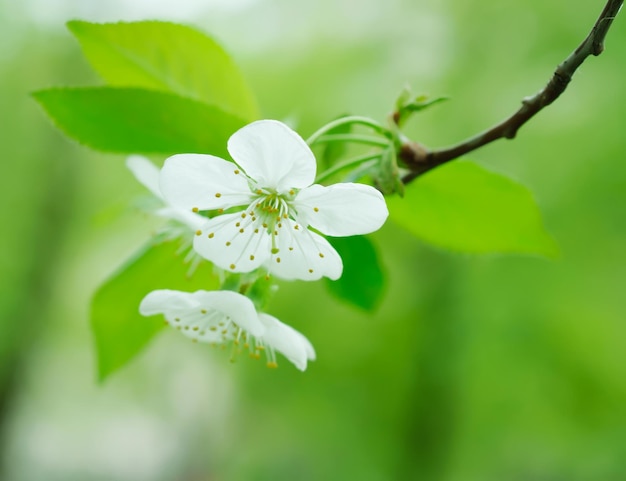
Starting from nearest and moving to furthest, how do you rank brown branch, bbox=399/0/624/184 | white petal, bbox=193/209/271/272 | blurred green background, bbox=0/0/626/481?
1. brown branch, bbox=399/0/624/184
2. white petal, bbox=193/209/271/272
3. blurred green background, bbox=0/0/626/481

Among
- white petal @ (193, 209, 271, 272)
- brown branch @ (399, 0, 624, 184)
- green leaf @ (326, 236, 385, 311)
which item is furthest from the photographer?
green leaf @ (326, 236, 385, 311)

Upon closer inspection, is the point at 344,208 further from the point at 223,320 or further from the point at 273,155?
the point at 223,320

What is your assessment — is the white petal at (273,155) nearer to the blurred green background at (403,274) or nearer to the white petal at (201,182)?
the white petal at (201,182)

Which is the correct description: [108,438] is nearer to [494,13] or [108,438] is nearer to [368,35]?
[368,35]

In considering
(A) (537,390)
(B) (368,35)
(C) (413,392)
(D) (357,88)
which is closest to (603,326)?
(A) (537,390)

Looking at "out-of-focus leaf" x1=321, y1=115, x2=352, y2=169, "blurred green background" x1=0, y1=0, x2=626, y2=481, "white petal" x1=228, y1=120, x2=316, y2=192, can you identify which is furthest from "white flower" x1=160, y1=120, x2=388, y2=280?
"blurred green background" x1=0, y1=0, x2=626, y2=481

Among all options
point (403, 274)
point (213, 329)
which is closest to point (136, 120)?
point (213, 329)

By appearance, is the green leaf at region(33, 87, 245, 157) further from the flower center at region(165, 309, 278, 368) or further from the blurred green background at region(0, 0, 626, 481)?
the blurred green background at region(0, 0, 626, 481)
